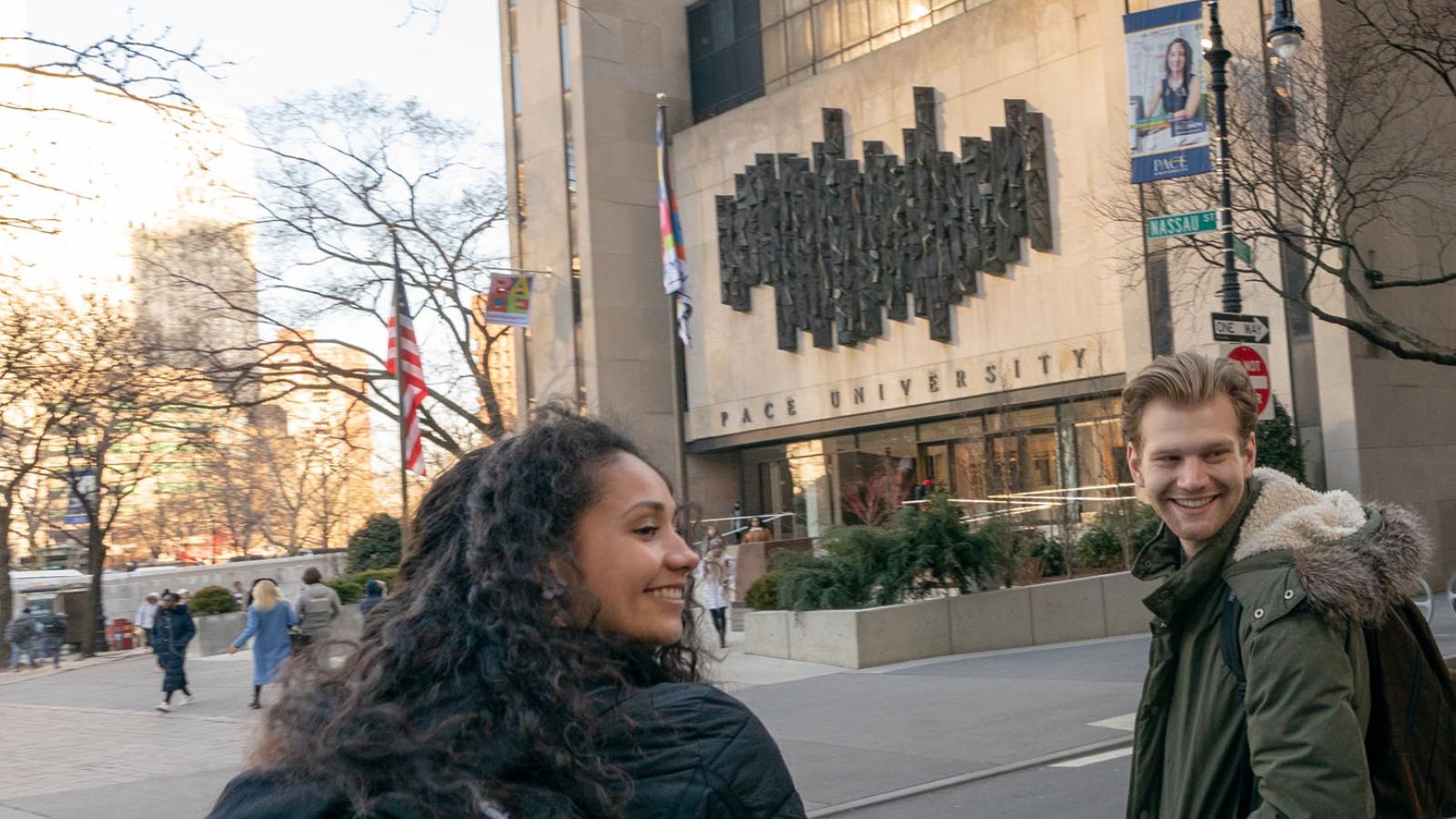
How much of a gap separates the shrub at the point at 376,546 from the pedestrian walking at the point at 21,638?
7.47 m

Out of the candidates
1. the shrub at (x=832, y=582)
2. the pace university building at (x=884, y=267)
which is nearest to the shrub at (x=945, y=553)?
the shrub at (x=832, y=582)

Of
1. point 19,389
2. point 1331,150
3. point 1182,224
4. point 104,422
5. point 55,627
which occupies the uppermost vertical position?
point 1331,150

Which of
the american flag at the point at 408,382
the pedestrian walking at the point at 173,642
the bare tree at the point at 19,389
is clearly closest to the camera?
the bare tree at the point at 19,389

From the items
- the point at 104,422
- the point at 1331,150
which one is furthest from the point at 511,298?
the point at 1331,150

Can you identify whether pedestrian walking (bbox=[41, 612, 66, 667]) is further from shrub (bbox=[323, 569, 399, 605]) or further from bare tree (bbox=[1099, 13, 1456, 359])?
bare tree (bbox=[1099, 13, 1456, 359])

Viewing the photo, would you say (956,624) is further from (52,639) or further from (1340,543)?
(52,639)

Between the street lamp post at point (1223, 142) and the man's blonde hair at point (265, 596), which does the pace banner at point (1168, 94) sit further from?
the man's blonde hair at point (265, 596)

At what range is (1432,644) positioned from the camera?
2699 mm

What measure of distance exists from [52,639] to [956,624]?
21.4 metres

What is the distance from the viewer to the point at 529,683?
1668 mm

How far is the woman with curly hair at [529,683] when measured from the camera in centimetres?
159

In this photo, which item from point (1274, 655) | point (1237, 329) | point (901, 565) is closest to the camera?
point (1274, 655)

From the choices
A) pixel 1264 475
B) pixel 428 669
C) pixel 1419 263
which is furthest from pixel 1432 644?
pixel 1419 263

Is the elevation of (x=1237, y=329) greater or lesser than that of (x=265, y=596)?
greater
